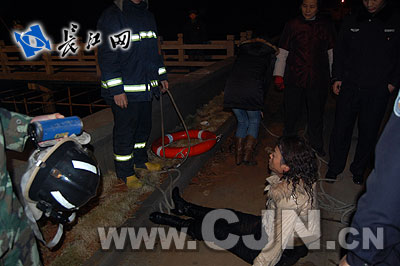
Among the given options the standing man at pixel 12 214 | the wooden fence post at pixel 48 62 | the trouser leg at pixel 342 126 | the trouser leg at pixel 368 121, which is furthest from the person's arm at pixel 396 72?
the wooden fence post at pixel 48 62

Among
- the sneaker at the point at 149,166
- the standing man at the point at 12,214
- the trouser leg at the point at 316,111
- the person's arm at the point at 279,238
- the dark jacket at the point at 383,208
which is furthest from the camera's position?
the trouser leg at the point at 316,111

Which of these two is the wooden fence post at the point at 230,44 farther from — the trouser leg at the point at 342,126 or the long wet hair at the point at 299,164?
the long wet hair at the point at 299,164

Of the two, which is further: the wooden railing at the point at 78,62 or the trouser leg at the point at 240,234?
the wooden railing at the point at 78,62

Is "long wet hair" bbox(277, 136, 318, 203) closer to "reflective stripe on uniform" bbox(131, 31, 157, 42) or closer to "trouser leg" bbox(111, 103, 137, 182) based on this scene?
"trouser leg" bbox(111, 103, 137, 182)

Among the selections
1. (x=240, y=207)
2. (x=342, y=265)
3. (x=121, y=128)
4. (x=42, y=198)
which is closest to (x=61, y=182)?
(x=42, y=198)

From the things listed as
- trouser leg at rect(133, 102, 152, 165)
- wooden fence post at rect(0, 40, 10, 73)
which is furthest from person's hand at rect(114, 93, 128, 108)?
wooden fence post at rect(0, 40, 10, 73)

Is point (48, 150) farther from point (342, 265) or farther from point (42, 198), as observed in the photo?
point (342, 265)

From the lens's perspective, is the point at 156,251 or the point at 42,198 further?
the point at 156,251

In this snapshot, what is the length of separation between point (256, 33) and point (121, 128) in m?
2.45

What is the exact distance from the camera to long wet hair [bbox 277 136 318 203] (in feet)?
8.95

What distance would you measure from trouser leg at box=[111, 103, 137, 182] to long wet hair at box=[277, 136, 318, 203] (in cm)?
197

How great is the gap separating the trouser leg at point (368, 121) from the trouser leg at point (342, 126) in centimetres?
11

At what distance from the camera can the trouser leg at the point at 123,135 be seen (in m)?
3.92

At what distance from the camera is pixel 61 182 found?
1.80 meters
